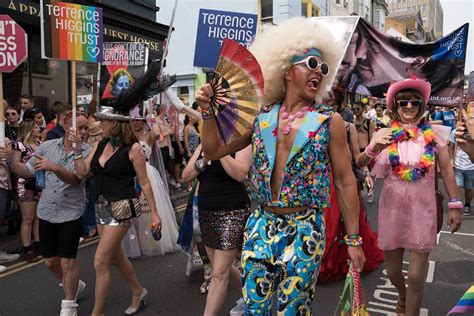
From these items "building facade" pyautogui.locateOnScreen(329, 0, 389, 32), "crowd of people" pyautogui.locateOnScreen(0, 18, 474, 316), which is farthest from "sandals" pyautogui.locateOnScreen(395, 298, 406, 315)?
"building facade" pyautogui.locateOnScreen(329, 0, 389, 32)

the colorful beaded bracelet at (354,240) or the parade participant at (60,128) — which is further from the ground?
the parade participant at (60,128)

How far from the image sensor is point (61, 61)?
12.1 meters

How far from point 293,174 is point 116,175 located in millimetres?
1823

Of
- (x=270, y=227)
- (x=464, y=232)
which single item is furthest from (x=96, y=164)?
(x=464, y=232)

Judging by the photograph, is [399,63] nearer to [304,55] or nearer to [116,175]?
[304,55]

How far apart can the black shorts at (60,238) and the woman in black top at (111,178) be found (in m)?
0.27

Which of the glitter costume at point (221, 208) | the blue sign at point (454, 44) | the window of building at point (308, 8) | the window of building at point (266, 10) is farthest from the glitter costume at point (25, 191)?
the window of building at point (308, 8)

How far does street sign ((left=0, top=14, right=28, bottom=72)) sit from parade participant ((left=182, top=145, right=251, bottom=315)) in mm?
2269

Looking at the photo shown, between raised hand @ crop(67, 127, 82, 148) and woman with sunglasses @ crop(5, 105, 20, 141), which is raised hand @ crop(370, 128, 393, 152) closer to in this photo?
raised hand @ crop(67, 127, 82, 148)

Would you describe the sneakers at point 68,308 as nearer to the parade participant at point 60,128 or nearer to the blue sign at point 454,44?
the parade participant at point 60,128

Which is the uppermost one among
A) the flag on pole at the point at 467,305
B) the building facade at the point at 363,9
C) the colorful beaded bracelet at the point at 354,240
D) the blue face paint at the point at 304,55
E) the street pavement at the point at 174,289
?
the building facade at the point at 363,9

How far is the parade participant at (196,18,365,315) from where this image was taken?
208cm

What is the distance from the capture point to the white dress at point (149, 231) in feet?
17.1

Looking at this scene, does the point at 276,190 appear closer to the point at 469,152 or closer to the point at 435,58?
the point at 469,152
